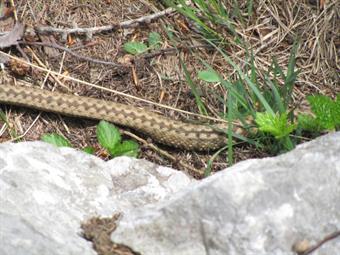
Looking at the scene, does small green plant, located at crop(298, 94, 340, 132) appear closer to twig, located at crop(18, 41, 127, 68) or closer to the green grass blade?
the green grass blade

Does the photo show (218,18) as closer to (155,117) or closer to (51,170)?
(155,117)

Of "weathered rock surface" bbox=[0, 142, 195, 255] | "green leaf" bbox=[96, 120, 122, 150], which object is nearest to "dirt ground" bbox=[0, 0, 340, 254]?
"green leaf" bbox=[96, 120, 122, 150]

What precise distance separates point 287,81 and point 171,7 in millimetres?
1441

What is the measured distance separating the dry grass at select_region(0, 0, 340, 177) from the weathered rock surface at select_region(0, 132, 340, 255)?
5.01 ft

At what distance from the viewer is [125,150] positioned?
486cm

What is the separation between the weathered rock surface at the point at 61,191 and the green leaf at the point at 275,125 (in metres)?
0.68

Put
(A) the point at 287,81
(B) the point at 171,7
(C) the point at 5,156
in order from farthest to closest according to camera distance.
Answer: (B) the point at 171,7 < (A) the point at 287,81 < (C) the point at 5,156

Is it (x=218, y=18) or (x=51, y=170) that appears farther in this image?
(x=218, y=18)

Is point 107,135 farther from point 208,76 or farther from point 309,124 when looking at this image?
point 309,124

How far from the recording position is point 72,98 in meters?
5.27

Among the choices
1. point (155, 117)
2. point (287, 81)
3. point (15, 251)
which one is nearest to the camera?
point (15, 251)

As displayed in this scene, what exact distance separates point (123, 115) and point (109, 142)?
362 millimetres

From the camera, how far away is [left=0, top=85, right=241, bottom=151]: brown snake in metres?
5.05

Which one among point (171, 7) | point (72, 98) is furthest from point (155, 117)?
point (171, 7)
